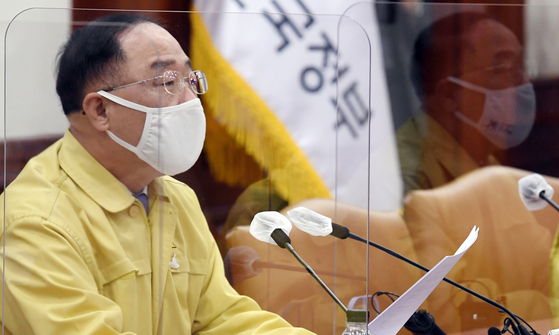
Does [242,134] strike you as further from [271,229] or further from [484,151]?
[484,151]

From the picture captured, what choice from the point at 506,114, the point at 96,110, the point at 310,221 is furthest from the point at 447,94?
the point at 96,110

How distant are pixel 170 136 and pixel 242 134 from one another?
0.54 ft

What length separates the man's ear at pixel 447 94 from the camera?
63.9 inches

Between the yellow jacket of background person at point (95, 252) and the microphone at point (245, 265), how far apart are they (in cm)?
4

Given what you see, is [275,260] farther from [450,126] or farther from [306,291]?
[450,126]

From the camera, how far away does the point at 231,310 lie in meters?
1.09

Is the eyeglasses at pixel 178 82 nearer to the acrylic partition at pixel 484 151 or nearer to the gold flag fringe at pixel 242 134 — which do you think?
the gold flag fringe at pixel 242 134

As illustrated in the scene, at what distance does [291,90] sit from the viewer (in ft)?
3.99

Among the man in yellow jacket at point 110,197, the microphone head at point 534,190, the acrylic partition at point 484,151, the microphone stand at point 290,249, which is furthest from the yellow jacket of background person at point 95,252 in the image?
the microphone head at point 534,190

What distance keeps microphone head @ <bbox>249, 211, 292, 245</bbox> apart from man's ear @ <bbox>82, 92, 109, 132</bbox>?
12.5 inches

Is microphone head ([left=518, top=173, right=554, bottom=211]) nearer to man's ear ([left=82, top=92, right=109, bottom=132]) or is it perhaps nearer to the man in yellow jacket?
the man in yellow jacket

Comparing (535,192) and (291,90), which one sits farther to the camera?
(535,192)

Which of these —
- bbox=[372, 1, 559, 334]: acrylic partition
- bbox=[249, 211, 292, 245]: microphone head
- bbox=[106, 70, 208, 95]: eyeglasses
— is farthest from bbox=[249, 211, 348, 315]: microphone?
bbox=[372, 1, 559, 334]: acrylic partition

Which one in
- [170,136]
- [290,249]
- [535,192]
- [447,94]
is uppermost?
[170,136]
